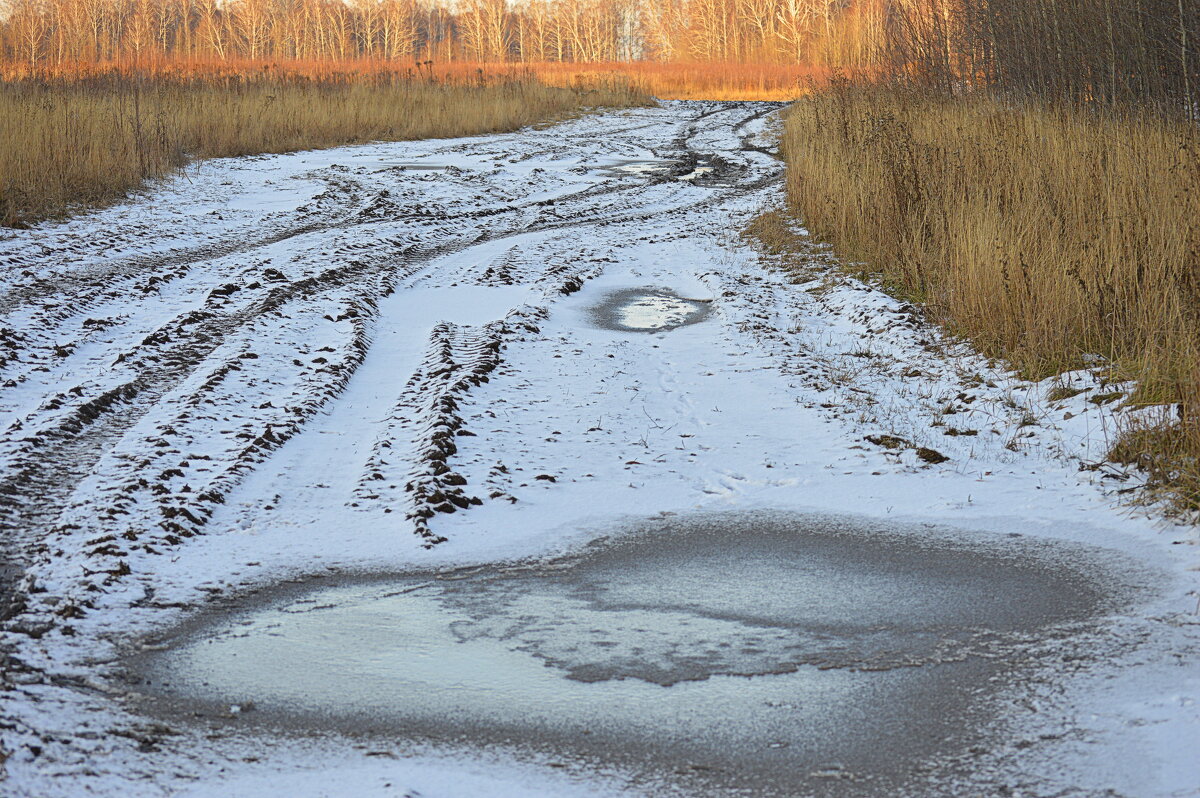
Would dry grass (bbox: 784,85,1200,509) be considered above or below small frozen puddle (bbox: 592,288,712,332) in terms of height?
above

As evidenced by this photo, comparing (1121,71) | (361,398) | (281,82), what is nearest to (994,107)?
(1121,71)

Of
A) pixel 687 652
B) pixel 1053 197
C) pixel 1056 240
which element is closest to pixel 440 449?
pixel 687 652

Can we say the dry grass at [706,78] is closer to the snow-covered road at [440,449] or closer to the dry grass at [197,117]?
the dry grass at [197,117]

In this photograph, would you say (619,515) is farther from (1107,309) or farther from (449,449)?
(1107,309)

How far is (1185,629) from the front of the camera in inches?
129

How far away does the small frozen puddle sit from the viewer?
790cm

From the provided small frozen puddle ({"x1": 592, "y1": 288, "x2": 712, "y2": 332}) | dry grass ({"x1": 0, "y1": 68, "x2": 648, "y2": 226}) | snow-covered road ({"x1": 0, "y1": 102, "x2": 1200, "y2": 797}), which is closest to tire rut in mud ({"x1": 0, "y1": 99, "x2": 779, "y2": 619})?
snow-covered road ({"x1": 0, "y1": 102, "x2": 1200, "y2": 797})

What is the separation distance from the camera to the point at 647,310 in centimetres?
838

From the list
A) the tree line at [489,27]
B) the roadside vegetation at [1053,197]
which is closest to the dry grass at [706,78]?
the tree line at [489,27]

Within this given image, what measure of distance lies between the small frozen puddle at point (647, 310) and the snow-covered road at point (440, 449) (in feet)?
0.26

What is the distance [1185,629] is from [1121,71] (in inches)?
315

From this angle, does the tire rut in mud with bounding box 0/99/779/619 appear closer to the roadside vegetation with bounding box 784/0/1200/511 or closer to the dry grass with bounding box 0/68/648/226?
the roadside vegetation with bounding box 784/0/1200/511

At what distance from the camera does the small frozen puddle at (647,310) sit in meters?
7.90

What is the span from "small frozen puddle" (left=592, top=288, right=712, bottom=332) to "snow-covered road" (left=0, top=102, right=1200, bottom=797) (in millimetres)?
78
